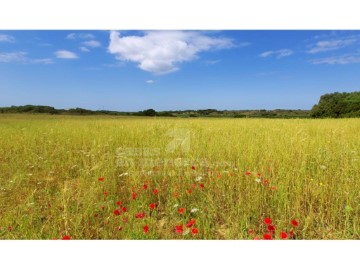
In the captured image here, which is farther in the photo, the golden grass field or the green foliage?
the green foliage

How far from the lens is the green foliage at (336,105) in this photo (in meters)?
27.7

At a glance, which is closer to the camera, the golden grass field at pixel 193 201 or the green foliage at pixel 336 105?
the golden grass field at pixel 193 201

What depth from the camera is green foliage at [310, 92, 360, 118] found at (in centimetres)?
2769

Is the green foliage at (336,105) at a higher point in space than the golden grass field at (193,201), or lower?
higher

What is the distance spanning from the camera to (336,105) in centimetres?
2880

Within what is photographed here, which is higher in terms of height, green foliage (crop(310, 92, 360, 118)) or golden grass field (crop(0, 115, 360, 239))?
green foliage (crop(310, 92, 360, 118))

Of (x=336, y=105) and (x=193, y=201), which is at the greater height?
(x=336, y=105)

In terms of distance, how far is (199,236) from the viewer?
1.92 m

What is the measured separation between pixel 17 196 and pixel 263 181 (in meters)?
2.74

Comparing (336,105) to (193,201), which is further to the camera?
(336,105)
